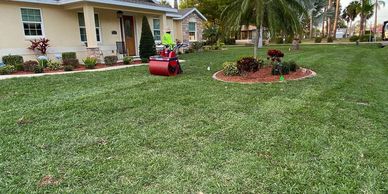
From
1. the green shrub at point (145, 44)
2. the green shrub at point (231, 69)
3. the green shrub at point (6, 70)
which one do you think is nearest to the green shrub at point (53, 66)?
the green shrub at point (6, 70)

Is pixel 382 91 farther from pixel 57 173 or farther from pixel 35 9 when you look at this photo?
pixel 35 9

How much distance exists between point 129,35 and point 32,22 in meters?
5.16

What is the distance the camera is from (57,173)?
262 cm

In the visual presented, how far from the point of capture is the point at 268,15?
7.49 meters

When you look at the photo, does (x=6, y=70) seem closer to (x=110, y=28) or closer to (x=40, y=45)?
(x=40, y=45)

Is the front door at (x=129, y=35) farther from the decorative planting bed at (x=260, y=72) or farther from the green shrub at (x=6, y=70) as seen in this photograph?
the decorative planting bed at (x=260, y=72)

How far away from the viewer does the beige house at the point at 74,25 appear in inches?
403

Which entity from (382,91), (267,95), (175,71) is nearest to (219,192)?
(267,95)

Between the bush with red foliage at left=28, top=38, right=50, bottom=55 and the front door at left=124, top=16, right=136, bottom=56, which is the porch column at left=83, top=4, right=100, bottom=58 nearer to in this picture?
the bush with red foliage at left=28, top=38, right=50, bottom=55

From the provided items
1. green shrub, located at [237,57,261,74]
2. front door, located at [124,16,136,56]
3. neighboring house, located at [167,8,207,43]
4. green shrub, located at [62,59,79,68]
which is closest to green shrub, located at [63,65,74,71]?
green shrub, located at [62,59,79,68]

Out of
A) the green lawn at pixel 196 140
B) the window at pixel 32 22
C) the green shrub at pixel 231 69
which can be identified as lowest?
the green lawn at pixel 196 140

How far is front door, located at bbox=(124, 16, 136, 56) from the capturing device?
14776 millimetres

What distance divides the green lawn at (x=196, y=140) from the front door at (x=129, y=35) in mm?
9195

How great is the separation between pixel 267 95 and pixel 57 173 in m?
4.24
